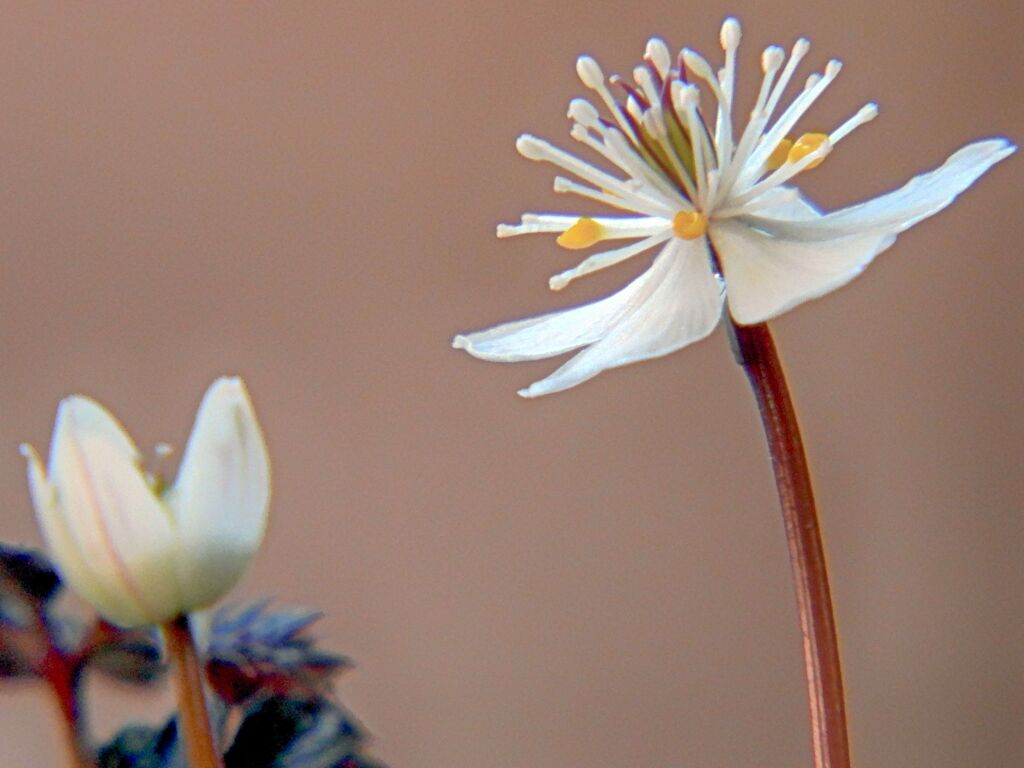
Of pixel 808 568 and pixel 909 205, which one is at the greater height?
pixel 909 205

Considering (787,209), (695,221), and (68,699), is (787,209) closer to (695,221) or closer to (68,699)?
(695,221)

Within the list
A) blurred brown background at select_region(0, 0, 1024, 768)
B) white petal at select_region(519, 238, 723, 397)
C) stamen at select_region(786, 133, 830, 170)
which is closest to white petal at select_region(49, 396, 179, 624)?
white petal at select_region(519, 238, 723, 397)

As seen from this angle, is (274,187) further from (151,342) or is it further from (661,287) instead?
(661,287)

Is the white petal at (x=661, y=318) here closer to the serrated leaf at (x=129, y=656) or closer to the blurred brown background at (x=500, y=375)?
the serrated leaf at (x=129, y=656)

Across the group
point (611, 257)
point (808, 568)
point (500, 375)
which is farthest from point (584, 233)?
point (500, 375)

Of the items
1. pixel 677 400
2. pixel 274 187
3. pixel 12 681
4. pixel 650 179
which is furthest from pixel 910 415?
pixel 12 681

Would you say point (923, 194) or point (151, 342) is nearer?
point (923, 194)
